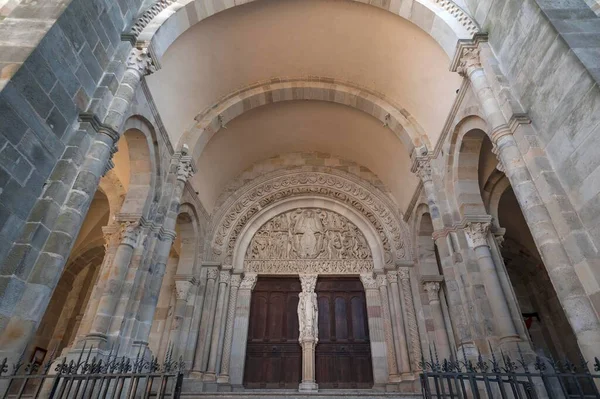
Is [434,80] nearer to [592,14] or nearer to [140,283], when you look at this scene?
[592,14]

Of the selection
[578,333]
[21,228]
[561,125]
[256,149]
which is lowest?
[578,333]

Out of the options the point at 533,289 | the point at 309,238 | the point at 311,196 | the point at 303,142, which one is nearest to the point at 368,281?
the point at 309,238

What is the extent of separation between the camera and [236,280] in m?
8.80

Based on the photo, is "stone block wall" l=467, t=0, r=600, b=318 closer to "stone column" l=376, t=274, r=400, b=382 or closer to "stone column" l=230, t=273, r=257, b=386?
"stone column" l=376, t=274, r=400, b=382

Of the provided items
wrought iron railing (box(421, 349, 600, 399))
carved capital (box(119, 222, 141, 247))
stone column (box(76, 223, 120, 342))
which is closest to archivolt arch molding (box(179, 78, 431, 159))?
carved capital (box(119, 222, 141, 247))

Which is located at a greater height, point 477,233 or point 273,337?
point 477,233

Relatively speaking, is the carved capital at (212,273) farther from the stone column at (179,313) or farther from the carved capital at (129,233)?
the carved capital at (129,233)

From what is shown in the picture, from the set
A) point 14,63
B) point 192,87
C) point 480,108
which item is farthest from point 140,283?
point 480,108

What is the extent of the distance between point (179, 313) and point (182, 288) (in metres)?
0.54

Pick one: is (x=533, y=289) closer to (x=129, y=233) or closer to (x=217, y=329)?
(x=217, y=329)

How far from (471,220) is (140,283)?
541 cm

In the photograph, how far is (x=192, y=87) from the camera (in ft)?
23.6

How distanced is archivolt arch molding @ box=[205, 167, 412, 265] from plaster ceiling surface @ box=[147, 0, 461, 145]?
2811 millimetres

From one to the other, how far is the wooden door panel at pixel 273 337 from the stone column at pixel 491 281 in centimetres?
468
